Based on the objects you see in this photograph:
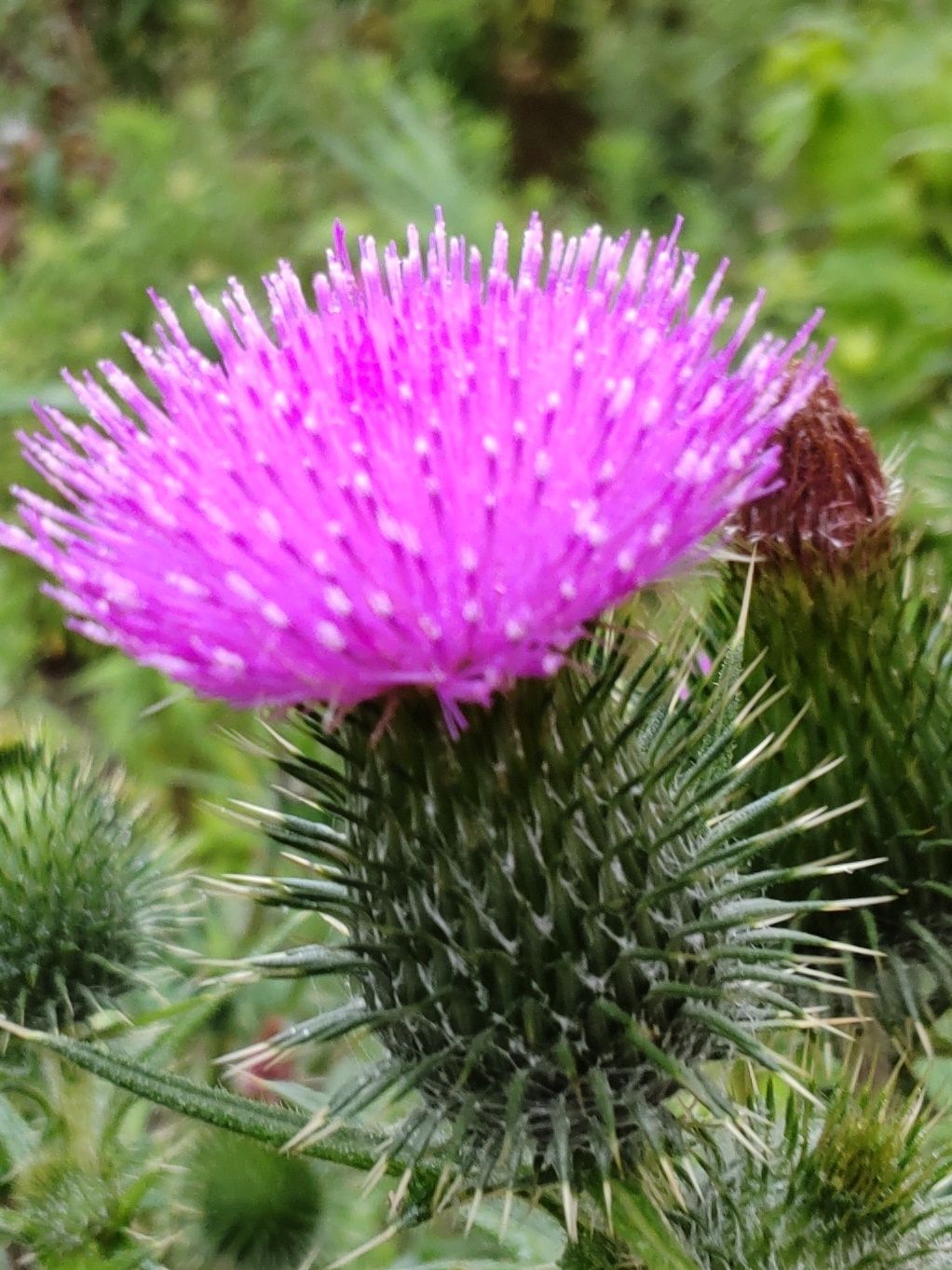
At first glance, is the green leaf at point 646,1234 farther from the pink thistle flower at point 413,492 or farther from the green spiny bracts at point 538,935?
the pink thistle flower at point 413,492

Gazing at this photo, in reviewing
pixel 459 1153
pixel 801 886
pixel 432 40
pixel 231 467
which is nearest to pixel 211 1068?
pixel 459 1153

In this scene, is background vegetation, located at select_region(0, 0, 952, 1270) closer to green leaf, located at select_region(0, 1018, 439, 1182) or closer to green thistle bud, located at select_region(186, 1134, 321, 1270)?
green thistle bud, located at select_region(186, 1134, 321, 1270)

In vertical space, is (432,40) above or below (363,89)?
above

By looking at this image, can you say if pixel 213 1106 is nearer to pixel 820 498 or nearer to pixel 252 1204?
pixel 252 1204

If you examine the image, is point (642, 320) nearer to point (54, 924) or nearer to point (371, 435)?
point (371, 435)

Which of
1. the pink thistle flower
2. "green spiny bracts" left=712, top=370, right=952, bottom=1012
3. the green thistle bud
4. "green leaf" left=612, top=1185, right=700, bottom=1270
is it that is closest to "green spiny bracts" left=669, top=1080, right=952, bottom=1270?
"green leaf" left=612, top=1185, right=700, bottom=1270

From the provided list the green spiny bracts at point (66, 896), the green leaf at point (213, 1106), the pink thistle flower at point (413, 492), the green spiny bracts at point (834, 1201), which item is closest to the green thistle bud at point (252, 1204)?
the green spiny bracts at point (66, 896)
